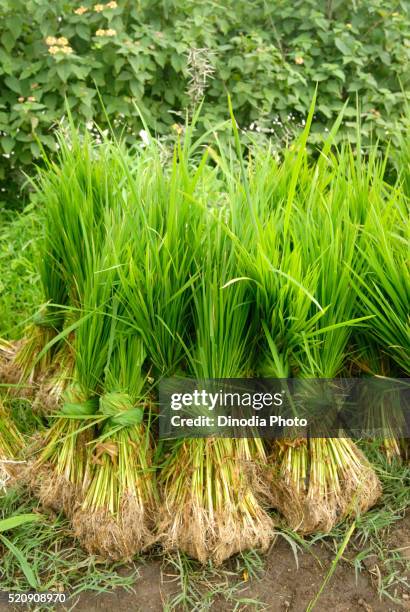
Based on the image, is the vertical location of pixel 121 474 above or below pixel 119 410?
below

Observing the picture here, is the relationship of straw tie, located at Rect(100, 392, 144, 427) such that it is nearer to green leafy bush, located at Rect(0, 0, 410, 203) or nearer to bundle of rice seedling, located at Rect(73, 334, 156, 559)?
bundle of rice seedling, located at Rect(73, 334, 156, 559)

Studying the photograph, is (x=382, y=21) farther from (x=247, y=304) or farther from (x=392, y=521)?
(x=392, y=521)

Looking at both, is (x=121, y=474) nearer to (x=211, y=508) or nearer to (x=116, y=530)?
(x=116, y=530)

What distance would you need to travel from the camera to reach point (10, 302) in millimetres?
2754

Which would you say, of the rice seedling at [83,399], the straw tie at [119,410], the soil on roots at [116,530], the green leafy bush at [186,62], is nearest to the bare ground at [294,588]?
the soil on roots at [116,530]

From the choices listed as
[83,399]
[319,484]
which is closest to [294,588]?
[319,484]

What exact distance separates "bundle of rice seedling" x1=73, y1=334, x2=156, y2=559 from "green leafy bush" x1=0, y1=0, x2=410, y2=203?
1.76 metres

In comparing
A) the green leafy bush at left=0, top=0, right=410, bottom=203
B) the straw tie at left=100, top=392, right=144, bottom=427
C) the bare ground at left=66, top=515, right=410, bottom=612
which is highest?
the green leafy bush at left=0, top=0, right=410, bottom=203

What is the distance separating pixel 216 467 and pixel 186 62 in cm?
239

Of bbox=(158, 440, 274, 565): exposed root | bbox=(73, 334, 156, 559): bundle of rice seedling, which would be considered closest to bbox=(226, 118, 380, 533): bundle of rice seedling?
bbox=(158, 440, 274, 565): exposed root

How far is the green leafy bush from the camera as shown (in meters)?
3.43

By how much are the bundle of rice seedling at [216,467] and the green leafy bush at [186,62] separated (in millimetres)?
1639

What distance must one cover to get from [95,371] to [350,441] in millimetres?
734

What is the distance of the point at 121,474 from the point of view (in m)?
1.80
